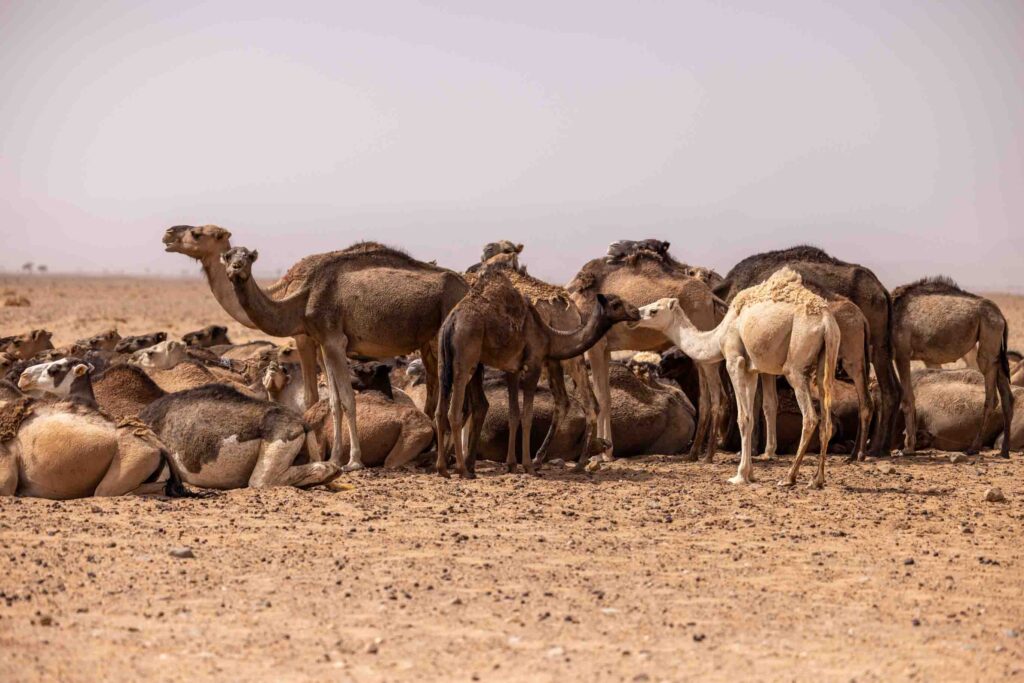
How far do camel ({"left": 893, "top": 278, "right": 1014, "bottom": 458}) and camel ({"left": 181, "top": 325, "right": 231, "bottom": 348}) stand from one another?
11258 mm

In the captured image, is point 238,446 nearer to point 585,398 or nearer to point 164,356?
point 585,398

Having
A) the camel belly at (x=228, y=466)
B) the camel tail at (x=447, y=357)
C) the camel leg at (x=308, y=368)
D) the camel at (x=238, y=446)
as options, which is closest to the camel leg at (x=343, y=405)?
the camel tail at (x=447, y=357)

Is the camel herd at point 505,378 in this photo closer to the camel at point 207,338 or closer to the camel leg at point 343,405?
the camel leg at point 343,405

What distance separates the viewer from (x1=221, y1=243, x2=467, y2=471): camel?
44.1 ft

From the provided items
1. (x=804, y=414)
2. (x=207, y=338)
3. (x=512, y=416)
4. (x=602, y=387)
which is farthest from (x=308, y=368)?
(x=207, y=338)

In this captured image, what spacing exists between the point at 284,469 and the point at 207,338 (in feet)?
37.1

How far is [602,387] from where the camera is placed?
589 inches

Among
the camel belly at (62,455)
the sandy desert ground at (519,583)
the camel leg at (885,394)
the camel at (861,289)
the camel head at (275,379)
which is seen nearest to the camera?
the sandy desert ground at (519,583)

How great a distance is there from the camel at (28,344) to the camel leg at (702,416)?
9.35 m

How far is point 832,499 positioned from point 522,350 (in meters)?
3.29

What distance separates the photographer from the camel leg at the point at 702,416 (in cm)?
1467

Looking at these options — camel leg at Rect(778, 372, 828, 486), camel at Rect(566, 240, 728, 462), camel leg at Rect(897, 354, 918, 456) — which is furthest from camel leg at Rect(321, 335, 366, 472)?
camel leg at Rect(897, 354, 918, 456)

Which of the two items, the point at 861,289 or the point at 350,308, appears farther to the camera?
the point at 861,289

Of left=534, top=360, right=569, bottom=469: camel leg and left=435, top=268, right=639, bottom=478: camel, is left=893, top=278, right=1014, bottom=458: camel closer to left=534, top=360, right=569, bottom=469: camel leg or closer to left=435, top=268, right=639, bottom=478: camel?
left=435, top=268, right=639, bottom=478: camel
